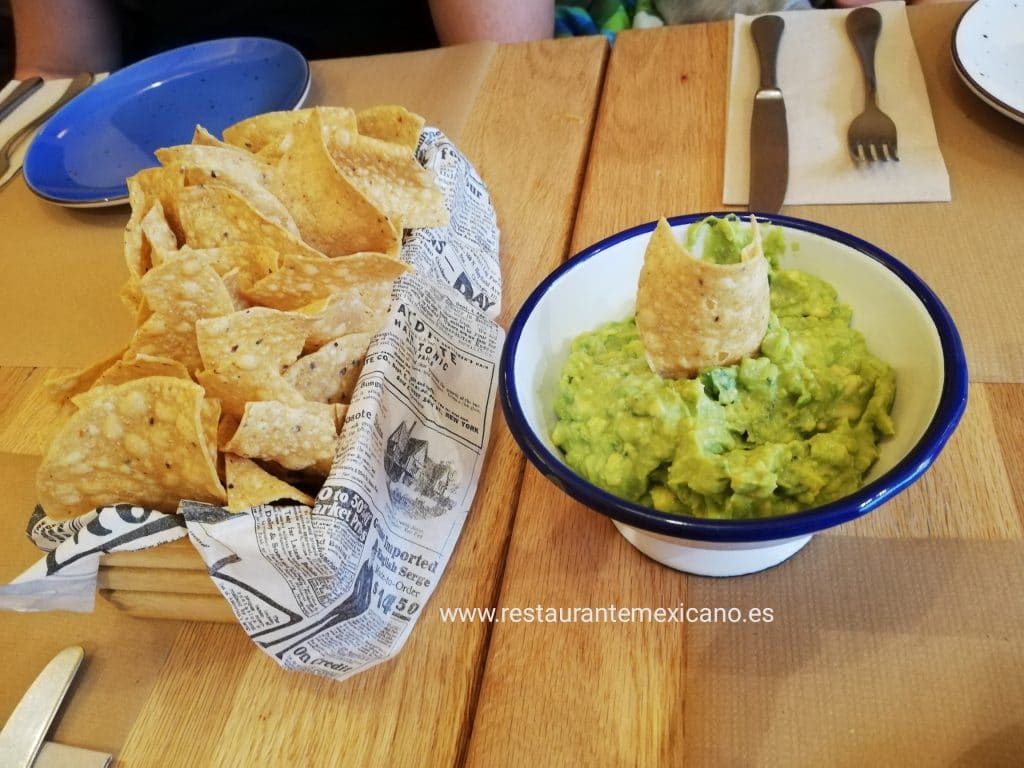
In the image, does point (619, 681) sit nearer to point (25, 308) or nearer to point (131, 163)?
point (25, 308)

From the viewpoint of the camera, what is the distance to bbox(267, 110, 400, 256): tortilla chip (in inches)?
A: 37.3

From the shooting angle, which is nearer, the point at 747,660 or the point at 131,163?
the point at 747,660

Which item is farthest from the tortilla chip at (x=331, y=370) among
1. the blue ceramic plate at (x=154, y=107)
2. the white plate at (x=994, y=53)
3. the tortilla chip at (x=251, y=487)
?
the white plate at (x=994, y=53)

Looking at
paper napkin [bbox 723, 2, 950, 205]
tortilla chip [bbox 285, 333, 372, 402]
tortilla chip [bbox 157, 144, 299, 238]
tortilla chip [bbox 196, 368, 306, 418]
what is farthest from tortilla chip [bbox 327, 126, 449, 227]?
paper napkin [bbox 723, 2, 950, 205]

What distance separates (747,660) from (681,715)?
0.27ft

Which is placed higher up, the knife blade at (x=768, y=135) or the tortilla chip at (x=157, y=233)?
the tortilla chip at (x=157, y=233)

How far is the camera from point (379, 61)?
1.71m

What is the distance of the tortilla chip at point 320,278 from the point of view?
33.7 inches

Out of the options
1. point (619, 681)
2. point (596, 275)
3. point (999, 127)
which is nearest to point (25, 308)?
point (596, 275)

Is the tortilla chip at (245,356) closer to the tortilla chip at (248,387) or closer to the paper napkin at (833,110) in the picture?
the tortilla chip at (248,387)

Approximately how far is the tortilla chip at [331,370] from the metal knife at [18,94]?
58.0 inches

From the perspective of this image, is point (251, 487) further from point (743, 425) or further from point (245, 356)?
point (743, 425)

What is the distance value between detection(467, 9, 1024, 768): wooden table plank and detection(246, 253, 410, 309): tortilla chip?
302 mm

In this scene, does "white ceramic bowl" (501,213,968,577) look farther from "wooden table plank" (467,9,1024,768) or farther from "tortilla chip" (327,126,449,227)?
"tortilla chip" (327,126,449,227)
